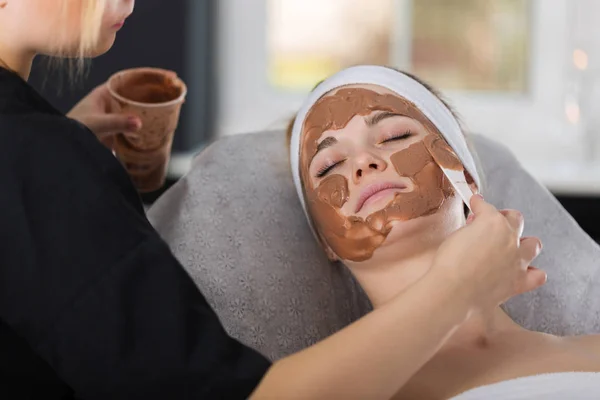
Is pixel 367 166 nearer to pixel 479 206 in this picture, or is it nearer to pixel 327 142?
pixel 327 142

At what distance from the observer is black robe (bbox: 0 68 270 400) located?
2.68 feet

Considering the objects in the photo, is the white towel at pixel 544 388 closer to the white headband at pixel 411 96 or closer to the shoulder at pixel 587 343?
the shoulder at pixel 587 343

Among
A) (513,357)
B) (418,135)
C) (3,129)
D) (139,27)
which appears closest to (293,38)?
(139,27)

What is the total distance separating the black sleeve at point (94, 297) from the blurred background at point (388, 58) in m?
1.47

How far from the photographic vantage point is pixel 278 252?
4.57ft

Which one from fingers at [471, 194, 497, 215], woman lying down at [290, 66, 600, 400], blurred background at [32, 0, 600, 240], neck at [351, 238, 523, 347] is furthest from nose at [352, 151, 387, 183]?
blurred background at [32, 0, 600, 240]

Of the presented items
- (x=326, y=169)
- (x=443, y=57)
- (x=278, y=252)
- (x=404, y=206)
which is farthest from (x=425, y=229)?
(x=443, y=57)

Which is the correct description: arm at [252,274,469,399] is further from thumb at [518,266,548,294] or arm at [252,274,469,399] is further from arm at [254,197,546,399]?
thumb at [518,266,548,294]

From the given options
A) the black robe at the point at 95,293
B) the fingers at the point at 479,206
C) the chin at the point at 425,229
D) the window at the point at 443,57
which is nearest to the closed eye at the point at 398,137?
the chin at the point at 425,229

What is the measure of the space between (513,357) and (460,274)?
36 cm

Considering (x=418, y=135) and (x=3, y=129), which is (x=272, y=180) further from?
(x=3, y=129)

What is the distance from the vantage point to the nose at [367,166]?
3.92 ft

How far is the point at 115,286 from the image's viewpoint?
2.70 ft

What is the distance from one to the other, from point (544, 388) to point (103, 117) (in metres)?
0.74
